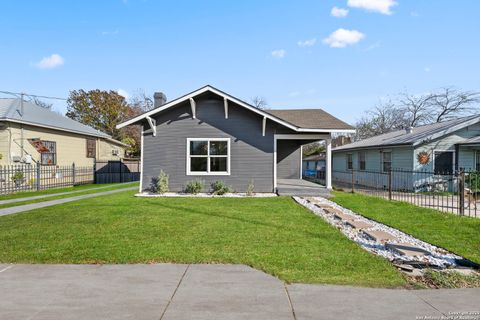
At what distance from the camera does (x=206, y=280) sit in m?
4.15

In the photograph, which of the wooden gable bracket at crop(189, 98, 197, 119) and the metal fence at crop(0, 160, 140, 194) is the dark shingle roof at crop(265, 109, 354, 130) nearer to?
the wooden gable bracket at crop(189, 98, 197, 119)

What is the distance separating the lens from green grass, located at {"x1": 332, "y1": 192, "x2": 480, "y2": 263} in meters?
5.88

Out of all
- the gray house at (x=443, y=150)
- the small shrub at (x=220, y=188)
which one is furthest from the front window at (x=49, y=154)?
the gray house at (x=443, y=150)

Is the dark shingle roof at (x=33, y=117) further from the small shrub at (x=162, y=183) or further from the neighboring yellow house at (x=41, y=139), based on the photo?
the small shrub at (x=162, y=183)

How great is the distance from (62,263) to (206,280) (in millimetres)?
2353

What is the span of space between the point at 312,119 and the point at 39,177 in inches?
567

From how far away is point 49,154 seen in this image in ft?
64.0

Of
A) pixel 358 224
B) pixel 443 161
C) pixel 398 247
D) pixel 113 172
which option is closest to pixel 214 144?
pixel 358 224

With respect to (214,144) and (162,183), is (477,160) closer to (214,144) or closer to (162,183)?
(214,144)

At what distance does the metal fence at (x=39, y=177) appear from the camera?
1523cm

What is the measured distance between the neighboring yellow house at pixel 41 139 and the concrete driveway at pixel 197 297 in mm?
15177

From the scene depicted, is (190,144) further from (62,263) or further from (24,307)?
(24,307)

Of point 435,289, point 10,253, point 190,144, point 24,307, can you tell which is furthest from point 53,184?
point 435,289

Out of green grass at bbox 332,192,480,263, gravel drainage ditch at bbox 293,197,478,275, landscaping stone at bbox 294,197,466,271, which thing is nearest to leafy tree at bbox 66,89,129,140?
green grass at bbox 332,192,480,263
